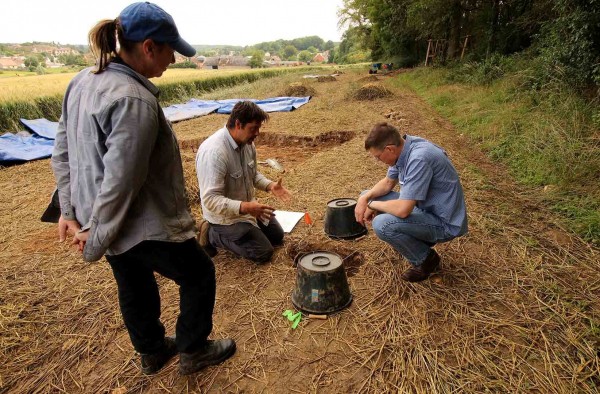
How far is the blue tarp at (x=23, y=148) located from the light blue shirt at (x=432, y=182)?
8.00m

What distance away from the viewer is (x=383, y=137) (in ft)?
7.58

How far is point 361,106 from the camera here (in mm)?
10953

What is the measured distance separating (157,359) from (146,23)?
1718mm

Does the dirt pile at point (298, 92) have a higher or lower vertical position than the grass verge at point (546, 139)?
lower

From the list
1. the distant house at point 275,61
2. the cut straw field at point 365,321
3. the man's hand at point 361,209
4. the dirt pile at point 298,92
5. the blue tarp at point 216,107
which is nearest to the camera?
the cut straw field at point 365,321

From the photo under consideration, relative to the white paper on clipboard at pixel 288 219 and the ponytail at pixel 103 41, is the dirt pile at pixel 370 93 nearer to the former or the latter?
the white paper on clipboard at pixel 288 219

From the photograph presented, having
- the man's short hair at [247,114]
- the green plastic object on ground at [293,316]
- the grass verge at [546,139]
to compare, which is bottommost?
the green plastic object on ground at [293,316]

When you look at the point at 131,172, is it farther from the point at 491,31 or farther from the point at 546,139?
the point at 491,31

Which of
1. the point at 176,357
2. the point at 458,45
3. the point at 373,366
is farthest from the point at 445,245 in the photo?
the point at 458,45

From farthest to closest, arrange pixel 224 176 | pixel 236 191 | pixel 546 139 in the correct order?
pixel 546 139, pixel 236 191, pixel 224 176

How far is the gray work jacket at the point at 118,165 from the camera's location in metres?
1.26

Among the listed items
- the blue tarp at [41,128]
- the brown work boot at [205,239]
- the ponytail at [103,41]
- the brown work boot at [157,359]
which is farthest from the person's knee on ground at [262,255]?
the blue tarp at [41,128]

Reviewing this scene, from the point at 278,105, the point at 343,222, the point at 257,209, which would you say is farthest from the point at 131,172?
the point at 278,105

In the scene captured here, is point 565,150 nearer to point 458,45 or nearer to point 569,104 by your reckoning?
point 569,104
